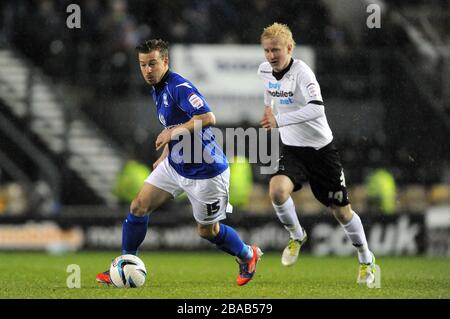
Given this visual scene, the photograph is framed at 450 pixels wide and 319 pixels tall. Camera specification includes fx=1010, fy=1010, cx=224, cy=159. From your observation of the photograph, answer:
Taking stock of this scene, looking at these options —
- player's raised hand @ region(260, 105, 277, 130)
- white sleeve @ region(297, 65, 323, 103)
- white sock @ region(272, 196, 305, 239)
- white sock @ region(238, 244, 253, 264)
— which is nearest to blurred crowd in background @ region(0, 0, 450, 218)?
white sock @ region(272, 196, 305, 239)

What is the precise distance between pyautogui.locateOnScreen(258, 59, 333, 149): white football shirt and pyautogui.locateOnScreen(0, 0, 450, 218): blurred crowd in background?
5884 millimetres

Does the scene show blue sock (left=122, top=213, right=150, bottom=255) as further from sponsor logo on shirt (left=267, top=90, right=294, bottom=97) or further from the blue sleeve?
sponsor logo on shirt (left=267, top=90, right=294, bottom=97)

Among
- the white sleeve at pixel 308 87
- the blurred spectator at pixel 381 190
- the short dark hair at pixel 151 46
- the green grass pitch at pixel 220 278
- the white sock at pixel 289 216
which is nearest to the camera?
the green grass pitch at pixel 220 278

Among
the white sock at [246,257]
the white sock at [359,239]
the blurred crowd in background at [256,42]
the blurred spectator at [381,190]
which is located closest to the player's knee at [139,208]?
the white sock at [246,257]

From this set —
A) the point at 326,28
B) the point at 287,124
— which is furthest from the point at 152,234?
the point at 287,124

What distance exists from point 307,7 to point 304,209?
12.8 ft

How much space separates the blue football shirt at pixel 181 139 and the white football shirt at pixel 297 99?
658 mm

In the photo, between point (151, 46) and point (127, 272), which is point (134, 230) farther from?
point (151, 46)

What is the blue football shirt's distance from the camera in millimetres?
8133

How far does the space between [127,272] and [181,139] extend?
1.16 metres

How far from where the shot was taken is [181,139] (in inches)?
323

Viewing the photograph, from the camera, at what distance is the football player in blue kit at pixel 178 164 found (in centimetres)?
807

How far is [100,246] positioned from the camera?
1437 cm

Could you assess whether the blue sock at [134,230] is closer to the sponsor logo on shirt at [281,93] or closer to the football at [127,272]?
the football at [127,272]
